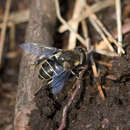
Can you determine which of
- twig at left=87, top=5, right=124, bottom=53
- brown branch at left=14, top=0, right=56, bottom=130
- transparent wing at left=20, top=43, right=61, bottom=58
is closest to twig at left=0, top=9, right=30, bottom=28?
brown branch at left=14, top=0, right=56, bottom=130

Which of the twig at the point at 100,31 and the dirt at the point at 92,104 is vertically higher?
the twig at the point at 100,31

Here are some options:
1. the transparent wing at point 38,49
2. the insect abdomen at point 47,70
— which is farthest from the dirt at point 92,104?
the transparent wing at point 38,49

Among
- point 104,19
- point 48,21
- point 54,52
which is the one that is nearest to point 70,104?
point 54,52

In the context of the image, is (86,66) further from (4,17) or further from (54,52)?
(4,17)

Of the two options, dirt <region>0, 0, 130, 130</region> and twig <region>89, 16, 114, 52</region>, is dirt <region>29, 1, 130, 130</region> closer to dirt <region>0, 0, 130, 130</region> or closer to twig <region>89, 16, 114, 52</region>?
dirt <region>0, 0, 130, 130</region>

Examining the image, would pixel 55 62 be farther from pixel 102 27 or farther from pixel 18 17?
pixel 18 17

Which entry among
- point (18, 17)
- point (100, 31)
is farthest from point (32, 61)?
point (18, 17)

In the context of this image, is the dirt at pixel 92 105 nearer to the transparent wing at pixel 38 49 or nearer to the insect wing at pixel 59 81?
the insect wing at pixel 59 81

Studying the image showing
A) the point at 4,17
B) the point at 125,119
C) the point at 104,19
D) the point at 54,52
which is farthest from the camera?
the point at 4,17
